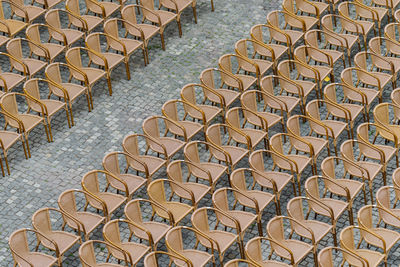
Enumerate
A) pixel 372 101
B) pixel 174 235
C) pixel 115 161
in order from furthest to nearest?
pixel 372 101, pixel 115 161, pixel 174 235

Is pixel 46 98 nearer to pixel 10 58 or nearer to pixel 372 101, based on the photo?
pixel 10 58

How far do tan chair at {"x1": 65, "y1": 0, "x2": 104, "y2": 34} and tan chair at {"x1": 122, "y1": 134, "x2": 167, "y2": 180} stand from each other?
375 centimetres

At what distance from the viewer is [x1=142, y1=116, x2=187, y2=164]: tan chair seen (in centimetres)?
2102

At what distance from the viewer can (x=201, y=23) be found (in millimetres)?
24906

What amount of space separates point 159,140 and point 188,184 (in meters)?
1.33

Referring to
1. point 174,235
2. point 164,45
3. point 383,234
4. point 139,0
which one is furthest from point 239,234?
point 139,0

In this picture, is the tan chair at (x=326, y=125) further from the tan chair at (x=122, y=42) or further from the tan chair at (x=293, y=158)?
the tan chair at (x=122, y=42)

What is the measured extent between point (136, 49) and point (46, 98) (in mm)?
2189

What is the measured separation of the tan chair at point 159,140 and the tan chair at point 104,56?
6.00ft

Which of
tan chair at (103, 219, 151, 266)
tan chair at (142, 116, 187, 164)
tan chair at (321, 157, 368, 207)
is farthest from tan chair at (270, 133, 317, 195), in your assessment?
tan chair at (103, 219, 151, 266)

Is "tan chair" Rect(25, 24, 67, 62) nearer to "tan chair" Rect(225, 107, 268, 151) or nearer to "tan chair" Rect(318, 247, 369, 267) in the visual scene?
"tan chair" Rect(225, 107, 268, 151)

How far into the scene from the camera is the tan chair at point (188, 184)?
2006 centimetres

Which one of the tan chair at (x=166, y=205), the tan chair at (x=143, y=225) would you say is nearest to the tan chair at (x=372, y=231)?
the tan chair at (x=166, y=205)

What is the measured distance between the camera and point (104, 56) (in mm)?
22734
